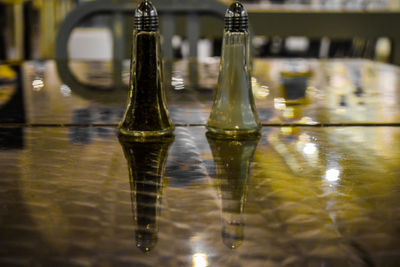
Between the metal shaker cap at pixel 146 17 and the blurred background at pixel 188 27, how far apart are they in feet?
2.26

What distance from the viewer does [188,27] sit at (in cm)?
116

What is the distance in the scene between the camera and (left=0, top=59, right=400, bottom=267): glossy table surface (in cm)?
19

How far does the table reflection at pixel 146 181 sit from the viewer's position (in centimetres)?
→ 20

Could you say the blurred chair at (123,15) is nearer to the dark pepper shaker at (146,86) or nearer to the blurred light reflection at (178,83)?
the blurred light reflection at (178,83)

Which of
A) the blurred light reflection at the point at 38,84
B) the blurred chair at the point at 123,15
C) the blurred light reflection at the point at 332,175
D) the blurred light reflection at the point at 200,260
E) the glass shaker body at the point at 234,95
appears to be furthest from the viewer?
the blurred chair at the point at 123,15

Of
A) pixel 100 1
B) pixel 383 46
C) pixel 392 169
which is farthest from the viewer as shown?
pixel 383 46

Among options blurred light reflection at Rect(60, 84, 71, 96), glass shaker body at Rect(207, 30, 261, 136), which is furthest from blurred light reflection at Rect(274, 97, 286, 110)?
blurred light reflection at Rect(60, 84, 71, 96)

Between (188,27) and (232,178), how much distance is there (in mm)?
929

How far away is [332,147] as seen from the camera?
1.22 feet

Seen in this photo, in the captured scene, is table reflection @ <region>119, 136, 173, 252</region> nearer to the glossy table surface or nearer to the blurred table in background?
the glossy table surface

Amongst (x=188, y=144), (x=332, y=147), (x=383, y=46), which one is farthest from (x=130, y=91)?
(x=383, y=46)

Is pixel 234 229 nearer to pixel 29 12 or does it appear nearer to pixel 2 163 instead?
pixel 2 163

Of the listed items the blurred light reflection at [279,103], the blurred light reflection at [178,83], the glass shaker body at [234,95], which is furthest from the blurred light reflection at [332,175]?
the blurred light reflection at [178,83]

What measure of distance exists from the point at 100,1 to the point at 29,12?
2.07 meters
